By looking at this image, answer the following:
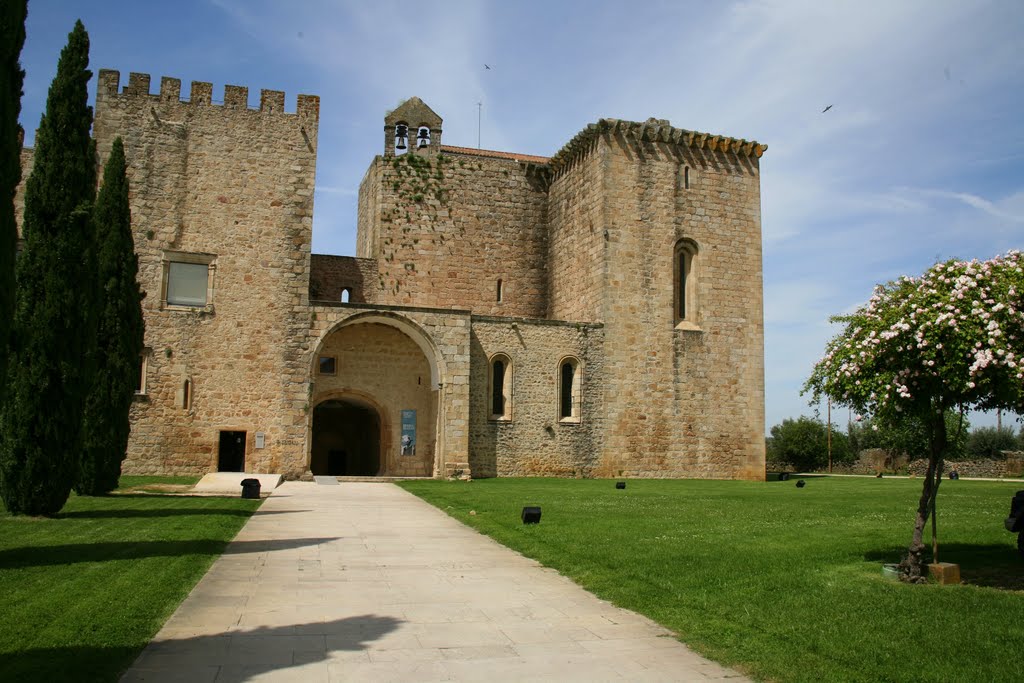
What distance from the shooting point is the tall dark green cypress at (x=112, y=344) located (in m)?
17.2

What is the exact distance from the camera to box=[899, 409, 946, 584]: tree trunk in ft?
27.9

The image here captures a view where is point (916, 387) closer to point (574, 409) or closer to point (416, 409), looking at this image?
point (574, 409)

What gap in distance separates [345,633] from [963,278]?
6.68 m

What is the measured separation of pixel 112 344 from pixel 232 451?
8009mm

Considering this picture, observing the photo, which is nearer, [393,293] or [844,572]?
[844,572]

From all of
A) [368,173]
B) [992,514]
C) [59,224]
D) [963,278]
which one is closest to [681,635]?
[963,278]

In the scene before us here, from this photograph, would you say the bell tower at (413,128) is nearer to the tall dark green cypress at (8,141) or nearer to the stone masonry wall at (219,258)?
the stone masonry wall at (219,258)

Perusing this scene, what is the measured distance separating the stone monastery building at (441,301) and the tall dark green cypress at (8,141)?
16809 millimetres

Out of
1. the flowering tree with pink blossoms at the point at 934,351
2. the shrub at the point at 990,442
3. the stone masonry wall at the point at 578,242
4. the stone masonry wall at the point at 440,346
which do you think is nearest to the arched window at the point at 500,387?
the stone masonry wall at the point at 440,346

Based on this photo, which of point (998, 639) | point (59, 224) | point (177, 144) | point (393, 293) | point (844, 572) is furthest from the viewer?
point (393, 293)

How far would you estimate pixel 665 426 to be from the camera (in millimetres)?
28297

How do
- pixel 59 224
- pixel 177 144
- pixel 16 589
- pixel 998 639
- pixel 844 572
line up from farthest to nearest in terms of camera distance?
pixel 177 144 < pixel 59 224 < pixel 844 572 < pixel 16 589 < pixel 998 639

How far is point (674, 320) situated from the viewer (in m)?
28.9

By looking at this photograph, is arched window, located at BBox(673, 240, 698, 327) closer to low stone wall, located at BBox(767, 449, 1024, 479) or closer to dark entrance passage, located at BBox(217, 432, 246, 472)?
dark entrance passage, located at BBox(217, 432, 246, 472)
